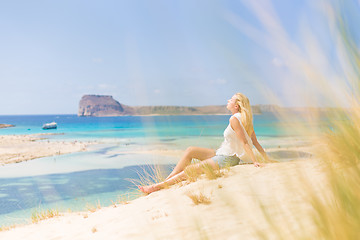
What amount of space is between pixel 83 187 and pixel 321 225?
364 inches

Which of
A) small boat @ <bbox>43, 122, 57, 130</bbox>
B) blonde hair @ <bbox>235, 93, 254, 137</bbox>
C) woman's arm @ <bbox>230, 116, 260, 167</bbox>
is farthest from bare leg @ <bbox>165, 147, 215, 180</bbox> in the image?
small boat @ <bbox>43, 122, 57, 130</bbox>

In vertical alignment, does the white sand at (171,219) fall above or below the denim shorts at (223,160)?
below

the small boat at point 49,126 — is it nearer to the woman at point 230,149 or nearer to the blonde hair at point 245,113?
the woman at point 230,149

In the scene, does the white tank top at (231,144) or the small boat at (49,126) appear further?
the small boat at (49,126)

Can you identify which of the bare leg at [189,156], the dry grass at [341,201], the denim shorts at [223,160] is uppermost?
the bare leg at [189,156]

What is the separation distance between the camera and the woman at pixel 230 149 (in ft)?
15.1

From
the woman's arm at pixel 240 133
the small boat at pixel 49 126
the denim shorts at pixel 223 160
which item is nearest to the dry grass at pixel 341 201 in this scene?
the woman's arm at pixel 240 133

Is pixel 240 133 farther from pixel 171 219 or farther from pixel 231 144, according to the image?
pixel 171 219

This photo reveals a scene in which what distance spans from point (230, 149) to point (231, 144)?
0.08 metres

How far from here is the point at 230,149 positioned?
4.75 metres

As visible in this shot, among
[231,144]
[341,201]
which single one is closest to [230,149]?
[231,144]

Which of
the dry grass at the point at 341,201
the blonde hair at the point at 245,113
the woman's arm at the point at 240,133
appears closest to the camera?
the dry grass at the point at 341,201

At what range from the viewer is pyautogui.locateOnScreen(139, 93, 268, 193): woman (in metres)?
4.61

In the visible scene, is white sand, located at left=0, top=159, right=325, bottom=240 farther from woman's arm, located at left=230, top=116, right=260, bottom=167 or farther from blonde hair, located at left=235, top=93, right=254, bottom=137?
blonde hair, located at left=235, top=93, right=254, bottom=137
